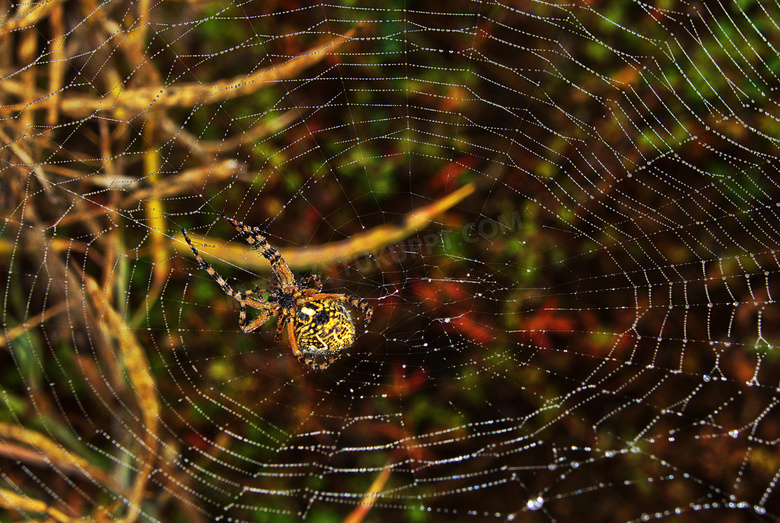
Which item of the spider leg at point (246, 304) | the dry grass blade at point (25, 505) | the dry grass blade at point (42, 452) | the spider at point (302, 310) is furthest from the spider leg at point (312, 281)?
the dry grass blade at point (25, 505)

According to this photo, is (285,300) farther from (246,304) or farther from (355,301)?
(355,301)

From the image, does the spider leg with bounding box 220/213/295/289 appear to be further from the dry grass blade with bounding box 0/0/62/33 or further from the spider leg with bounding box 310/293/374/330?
the dry grass blade with bounding box 0/0/62/33

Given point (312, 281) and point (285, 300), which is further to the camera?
point (312, 281)

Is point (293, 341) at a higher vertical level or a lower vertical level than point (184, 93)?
lower

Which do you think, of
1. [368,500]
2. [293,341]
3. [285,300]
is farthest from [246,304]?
[368,500]

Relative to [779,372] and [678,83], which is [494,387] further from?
[678,83]

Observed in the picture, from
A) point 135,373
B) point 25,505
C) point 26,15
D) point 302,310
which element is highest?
point 26,15

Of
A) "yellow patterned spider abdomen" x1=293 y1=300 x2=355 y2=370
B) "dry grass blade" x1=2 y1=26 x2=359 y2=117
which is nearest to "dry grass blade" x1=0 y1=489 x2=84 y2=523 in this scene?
"yellow patterned spider abdomen" x1=293 y1=300 x2=355 y2=370

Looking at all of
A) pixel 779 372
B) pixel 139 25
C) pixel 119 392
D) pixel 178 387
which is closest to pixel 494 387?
pixel 779 372
